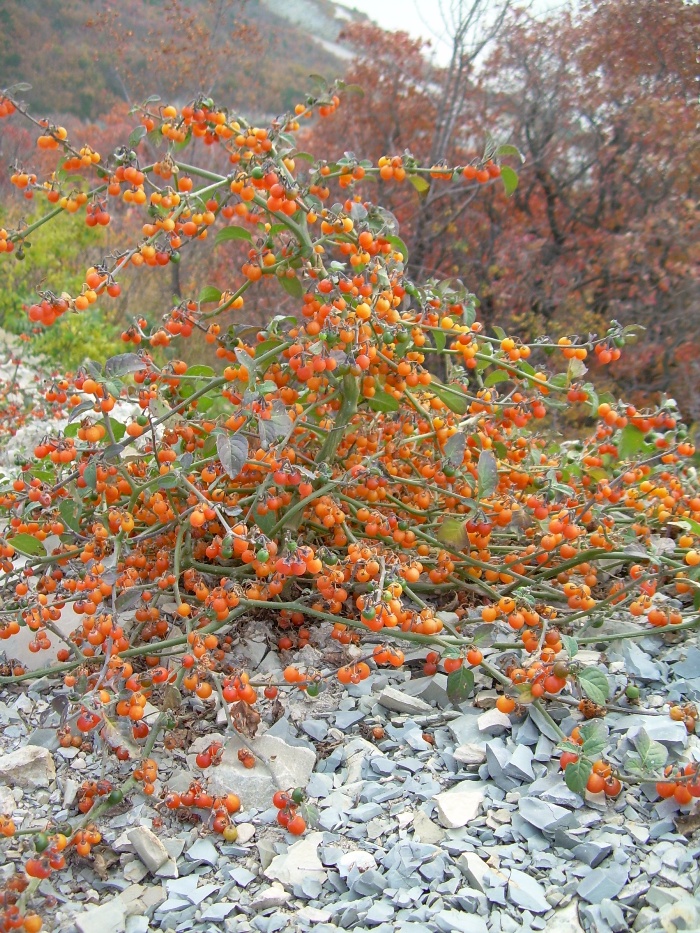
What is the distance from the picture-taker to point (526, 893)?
1513 millimetres

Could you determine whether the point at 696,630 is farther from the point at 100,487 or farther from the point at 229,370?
the point at 100,487

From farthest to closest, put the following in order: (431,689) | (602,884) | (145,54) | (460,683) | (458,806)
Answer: (145,54), (431,689), (460,683), (458,806), (602,884)

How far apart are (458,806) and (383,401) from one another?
115cm

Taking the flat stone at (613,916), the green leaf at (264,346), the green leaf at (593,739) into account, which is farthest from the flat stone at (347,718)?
the green leaf at (264,346)

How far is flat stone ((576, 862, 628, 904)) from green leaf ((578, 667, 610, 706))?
0.35m

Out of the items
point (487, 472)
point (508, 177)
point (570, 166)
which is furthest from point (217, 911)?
point (570, 166)

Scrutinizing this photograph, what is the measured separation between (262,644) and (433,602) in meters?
0.61

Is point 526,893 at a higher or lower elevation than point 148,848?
higher

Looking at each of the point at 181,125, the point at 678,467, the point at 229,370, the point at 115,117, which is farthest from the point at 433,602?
the point at 115,117

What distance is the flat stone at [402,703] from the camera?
6.99 feet

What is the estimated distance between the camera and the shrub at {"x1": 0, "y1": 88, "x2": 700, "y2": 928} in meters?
1.90

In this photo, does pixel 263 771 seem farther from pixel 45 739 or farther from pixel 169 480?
pixel 169 480

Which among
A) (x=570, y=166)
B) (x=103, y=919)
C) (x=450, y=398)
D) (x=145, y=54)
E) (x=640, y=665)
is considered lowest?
(x=103, y=919)

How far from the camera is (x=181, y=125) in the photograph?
2164 millimetres
